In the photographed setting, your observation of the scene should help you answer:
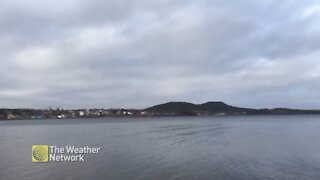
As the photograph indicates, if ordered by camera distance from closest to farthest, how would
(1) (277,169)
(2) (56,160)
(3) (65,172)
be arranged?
1. (3) (65,172)
2. (1) (277,169)
3. (2) (56,160)

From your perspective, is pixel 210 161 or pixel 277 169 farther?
pixel 210 161

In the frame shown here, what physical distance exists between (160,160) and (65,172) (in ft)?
33.6

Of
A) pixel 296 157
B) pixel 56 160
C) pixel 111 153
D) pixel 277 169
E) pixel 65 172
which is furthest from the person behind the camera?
pixel 111 153

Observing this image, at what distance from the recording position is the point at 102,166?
31.8 m

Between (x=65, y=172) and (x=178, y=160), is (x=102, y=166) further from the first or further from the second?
(x=178, y=160)

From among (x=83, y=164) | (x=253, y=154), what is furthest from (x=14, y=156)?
(x=253, y=154)

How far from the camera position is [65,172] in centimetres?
2856

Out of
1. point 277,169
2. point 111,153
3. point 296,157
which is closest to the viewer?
point 277,169

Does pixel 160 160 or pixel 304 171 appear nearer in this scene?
pixel 304 171

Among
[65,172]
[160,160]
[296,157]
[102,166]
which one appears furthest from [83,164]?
[296,157]

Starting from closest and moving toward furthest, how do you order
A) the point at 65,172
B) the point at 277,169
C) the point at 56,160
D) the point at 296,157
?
the point at 65,172
the point at 277,169
the point at 56,160
the point at 296,157

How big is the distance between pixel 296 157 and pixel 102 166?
20030mm

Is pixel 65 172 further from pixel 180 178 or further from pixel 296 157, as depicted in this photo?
pixel 296 157

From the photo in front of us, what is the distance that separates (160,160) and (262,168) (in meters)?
9.82
